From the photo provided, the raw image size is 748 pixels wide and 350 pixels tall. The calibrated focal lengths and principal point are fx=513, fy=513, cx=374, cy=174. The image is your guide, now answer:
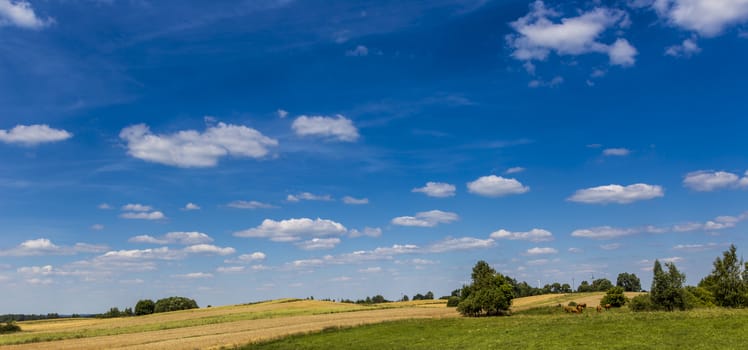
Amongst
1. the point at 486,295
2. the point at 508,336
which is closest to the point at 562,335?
the point at 508,336

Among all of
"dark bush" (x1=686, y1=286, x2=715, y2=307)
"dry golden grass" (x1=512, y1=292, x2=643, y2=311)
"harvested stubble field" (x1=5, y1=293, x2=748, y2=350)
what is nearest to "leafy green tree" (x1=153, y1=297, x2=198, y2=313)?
"harvested stubble field" (x1=5, y1=293, x2=748, y2=350)

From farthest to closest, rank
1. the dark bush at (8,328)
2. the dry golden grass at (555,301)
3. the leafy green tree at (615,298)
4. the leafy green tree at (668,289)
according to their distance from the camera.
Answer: the dry golden grass at (555,301) → the leafy green tree at (615,298) → the dark bush at (8,328) → the leafy green tree at (668,289)

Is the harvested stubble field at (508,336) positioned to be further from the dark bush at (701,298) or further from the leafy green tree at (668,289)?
the dark bush at (701,298)

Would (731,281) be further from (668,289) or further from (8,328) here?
(8,328)

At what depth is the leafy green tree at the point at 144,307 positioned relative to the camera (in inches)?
6378

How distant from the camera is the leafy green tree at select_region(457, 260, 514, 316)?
84875 mm

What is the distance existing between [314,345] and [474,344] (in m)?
16.5

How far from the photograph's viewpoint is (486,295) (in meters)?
85.0

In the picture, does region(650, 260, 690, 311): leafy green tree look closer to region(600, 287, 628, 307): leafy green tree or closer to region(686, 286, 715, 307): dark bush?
region(686, 286, 715, 307): dark bush

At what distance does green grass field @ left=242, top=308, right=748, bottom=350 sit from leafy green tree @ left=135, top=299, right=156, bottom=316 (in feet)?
401

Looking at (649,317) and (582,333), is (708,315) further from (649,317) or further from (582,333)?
(582,333)

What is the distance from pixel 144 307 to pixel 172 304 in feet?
29.3

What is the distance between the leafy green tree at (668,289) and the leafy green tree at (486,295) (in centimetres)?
2285

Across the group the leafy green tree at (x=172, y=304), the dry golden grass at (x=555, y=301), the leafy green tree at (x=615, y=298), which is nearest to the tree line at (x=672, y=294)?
the leafy green tree at (x=615, y=298)
